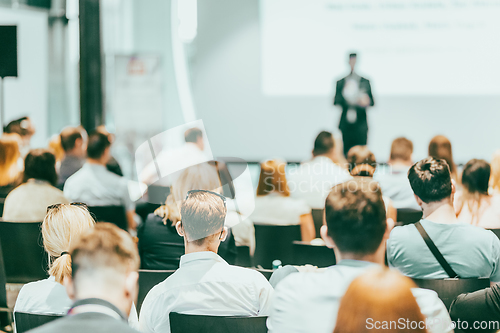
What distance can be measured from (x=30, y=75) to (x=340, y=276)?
7.37 metres

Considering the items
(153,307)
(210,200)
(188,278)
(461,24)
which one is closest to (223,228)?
(210,200)

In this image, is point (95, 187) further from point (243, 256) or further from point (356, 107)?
point (356, 107)

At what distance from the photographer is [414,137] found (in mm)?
6836

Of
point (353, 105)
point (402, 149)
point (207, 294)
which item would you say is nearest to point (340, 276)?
point (207, 294)

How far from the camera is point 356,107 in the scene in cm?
650

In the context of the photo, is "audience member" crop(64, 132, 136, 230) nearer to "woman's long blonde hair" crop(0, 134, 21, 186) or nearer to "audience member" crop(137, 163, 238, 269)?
"woman's long blonde hair" crop(0, 134, 21, 186)

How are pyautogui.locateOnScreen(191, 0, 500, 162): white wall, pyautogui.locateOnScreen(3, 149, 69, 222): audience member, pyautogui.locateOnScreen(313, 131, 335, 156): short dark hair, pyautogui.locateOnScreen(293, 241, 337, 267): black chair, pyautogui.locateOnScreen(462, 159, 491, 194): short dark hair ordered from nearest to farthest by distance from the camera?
1. pyautogui.locateOnScreen(293, 241, 337, 267): black chair
2. pyautogui.locateOnScreen(462, 159, 491, 194): short dark hair
3. pyautogui.locateOnScreen(3, 149, 69, 222): audience member
4. pyautogui.locateOnScreen(313, 131, 335, 156): short dark hair
5. pyautogui.locateOnScreen(191, 0, 500, 162): white wall

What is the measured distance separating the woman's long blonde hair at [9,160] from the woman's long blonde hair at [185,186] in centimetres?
208

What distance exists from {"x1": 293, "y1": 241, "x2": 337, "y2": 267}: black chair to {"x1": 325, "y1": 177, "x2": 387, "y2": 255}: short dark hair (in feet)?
3.07

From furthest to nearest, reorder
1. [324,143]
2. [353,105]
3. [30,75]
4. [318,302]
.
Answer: [30,75] < [353,105] < [324,143] < [318,302]

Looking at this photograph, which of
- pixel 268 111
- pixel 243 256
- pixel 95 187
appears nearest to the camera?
pixel 243 256

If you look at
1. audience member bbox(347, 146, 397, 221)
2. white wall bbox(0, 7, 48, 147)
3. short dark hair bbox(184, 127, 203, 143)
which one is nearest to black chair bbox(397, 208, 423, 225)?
audience member bbox(347, 146, 397, 221)

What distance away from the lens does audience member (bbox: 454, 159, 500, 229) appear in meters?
2.94

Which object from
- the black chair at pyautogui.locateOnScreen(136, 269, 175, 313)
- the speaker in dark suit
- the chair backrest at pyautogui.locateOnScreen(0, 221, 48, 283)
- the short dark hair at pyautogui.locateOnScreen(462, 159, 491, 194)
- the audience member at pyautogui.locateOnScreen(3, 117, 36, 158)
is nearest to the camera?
the black chair at pyautogui.locateOnScreen(136, 269, 175, 313)
